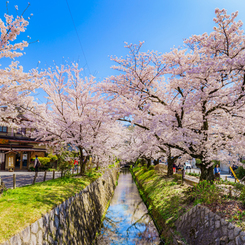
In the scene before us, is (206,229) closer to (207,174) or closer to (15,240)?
(207,174)

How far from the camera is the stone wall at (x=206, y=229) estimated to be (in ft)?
18.5

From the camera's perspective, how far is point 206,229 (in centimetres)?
689

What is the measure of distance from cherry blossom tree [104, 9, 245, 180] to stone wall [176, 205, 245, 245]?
3.28 meters

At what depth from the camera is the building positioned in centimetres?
2729

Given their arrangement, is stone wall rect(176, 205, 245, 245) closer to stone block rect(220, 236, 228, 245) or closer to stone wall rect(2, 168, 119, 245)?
stone block rect(220, 236, 228, 245)

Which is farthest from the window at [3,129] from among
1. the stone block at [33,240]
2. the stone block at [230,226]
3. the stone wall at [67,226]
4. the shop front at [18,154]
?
the stone block at [230,226]

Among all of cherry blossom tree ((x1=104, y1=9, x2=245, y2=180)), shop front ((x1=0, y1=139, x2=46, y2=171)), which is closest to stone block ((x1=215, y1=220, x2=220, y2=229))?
cherry blossom tree ((x1=104, y1=9, x2=245, y2=180))

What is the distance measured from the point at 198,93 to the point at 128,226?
31.0 ft

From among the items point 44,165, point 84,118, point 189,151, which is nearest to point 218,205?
point 189,151

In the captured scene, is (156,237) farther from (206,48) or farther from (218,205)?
(206,48)

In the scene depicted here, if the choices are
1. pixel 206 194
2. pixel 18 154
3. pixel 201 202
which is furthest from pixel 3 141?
pixel 206 194

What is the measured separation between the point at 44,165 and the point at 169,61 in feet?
83.3

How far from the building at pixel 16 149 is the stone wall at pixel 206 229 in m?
24.2

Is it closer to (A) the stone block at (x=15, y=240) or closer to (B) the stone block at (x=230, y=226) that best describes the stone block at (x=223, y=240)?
(B) the stone block at (x=230, y=226)
